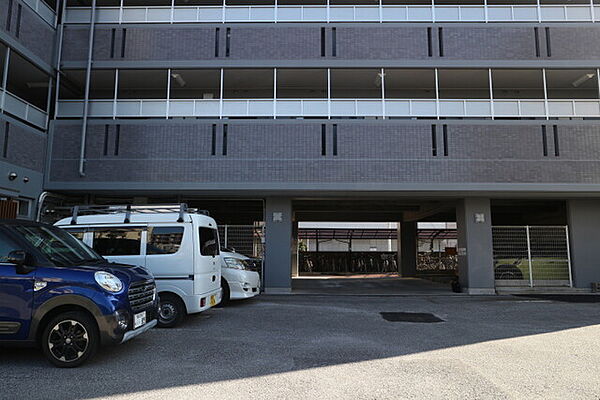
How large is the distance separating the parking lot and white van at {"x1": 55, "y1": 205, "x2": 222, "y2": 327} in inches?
22.2

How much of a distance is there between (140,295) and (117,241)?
8.44 ft

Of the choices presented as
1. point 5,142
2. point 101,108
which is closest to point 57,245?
point 5,142

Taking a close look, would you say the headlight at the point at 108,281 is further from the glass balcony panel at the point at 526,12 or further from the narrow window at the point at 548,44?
the glass balcony panel at the point at 526,12

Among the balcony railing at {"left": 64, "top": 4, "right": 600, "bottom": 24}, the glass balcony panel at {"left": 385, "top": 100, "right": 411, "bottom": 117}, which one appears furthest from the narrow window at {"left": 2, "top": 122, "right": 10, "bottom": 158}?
the glass balcony panel at {"left": 385, "top": 100, "right": 411, "bottom": 117}

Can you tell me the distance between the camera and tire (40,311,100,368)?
506 cm

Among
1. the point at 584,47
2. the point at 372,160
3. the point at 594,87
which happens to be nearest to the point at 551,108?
the point at 584,47

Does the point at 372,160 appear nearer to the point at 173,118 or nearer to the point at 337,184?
the point at 337,184

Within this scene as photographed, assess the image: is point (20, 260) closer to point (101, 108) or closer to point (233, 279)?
point (233, 279)

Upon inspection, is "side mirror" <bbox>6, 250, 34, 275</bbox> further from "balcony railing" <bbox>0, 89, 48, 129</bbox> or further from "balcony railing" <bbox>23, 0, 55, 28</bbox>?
"balcony railing" <bbox>23, 0, 55, 28</bbox>

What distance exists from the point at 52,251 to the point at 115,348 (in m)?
1.65

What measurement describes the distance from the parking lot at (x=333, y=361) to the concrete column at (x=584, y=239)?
5493 millimetres

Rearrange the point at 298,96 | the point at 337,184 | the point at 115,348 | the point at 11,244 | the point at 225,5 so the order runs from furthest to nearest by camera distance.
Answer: the point at 298,96, the point at 225,5, the point at 337,184, the point at 115,348, the point at 11,244

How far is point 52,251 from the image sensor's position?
217 inches

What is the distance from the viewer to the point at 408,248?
22906mm
